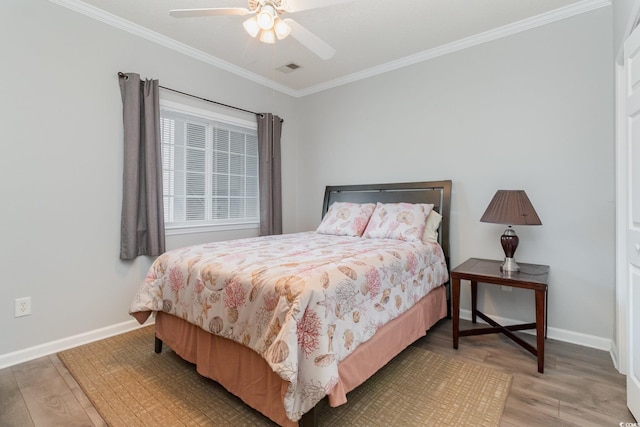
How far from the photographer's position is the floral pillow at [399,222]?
9.43 feet

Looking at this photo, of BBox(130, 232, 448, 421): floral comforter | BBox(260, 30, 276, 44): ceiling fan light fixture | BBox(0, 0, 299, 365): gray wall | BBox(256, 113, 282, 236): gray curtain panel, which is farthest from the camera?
BBox(256, 113, 282, 236): gray curtain panel

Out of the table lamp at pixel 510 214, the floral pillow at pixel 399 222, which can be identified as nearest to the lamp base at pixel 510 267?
the table lamp at pixel 510 214

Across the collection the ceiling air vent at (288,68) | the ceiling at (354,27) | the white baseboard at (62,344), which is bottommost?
the white baseboard at (62,344)

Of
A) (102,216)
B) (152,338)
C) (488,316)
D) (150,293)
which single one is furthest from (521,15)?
(152,338)

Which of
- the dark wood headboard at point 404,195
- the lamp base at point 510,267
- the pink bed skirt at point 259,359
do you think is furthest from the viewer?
the dark wood headboard at point 404,195

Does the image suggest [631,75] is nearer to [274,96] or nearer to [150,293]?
[150,293]

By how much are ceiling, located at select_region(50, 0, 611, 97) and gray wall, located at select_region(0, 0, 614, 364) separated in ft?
0.35

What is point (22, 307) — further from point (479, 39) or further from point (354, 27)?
point (479, 39)

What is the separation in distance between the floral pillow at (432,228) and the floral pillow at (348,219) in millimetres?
589

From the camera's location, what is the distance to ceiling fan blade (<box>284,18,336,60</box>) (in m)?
2.05

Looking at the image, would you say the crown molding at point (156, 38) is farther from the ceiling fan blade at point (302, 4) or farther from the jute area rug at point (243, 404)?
the jute area rug at point (243, 404)

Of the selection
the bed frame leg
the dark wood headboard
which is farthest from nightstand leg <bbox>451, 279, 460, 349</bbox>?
the bed frame leg

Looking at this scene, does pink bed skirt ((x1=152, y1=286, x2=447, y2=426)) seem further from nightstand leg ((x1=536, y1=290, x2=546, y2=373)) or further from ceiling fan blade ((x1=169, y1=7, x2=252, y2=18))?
ceiling fan blade ((x1=169, y1=7, x2=252, y2=18))

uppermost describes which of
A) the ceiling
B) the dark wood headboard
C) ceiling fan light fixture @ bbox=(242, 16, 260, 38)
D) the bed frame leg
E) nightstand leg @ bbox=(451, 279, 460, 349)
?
the ceiling
